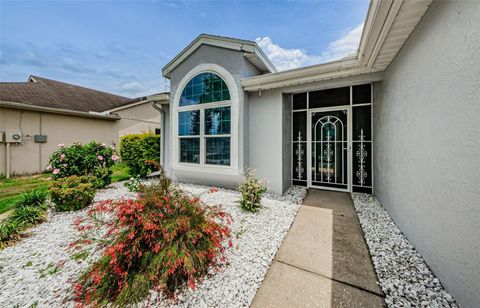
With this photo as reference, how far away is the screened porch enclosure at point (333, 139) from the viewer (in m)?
5.62

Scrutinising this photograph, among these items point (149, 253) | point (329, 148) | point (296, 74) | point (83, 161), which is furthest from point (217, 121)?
point (83, 161)

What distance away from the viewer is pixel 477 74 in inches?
67.1

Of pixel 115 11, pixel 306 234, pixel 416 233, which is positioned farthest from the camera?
pixel 115 11

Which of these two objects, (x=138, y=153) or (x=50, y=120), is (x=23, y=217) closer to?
(x=138, y=153)

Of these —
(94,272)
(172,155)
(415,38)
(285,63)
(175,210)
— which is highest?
(285,63)

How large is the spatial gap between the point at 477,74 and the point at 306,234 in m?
3.18

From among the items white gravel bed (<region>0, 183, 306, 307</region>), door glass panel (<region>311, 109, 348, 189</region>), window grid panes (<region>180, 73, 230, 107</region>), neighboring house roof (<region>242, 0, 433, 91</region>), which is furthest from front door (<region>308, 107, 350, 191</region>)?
window grid panes (<region>180, 73, 230, 107</region>)

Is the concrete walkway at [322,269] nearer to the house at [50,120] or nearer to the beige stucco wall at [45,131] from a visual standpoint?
the house at [50,120]

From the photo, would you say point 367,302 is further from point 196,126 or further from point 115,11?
point 115,11

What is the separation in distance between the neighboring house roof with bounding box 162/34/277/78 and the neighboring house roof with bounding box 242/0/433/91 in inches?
37.3

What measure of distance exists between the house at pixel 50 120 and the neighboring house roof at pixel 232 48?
5.83ft

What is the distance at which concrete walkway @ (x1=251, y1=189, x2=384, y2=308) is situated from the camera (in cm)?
206

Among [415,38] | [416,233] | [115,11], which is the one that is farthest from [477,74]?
[115,11]

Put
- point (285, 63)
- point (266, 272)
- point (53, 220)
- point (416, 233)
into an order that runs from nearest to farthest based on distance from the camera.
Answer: point (266, 272) < point (416, 233) < point (53, 220) < point (285, 63)
